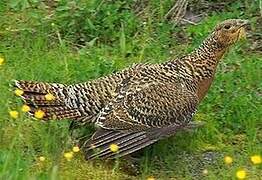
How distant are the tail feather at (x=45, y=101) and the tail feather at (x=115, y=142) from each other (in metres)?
0.34

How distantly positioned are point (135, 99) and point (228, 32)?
3.37ft

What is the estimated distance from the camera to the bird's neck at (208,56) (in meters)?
6.82

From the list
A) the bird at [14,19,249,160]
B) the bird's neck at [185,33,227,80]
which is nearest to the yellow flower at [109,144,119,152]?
the bird at [14,19,249,160]

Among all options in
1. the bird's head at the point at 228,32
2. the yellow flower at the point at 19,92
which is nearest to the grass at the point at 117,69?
the yellow flower at the point at 19,92

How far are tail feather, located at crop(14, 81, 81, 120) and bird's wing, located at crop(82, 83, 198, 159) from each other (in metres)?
0.29

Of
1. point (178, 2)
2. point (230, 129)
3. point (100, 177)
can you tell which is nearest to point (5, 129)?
point (100, 177)

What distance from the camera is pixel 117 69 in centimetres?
762

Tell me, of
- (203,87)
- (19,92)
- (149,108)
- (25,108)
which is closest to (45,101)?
(19,92)

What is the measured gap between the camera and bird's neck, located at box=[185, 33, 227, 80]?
6.82 metres

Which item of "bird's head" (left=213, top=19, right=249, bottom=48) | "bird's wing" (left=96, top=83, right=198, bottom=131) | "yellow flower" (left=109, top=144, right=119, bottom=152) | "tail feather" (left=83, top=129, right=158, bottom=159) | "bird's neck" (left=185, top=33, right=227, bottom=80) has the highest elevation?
"bird's head" (left=213, top=19, right=249, bottom=48)

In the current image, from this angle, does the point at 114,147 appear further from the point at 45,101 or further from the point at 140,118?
the point at 45,101

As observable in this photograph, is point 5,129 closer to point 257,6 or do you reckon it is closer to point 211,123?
point 211,123

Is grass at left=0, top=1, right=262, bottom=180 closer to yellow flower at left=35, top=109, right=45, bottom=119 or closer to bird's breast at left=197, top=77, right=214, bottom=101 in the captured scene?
yellow flower at left=35, top=109, right=45, bottom=119

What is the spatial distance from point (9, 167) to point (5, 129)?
1265 mm
